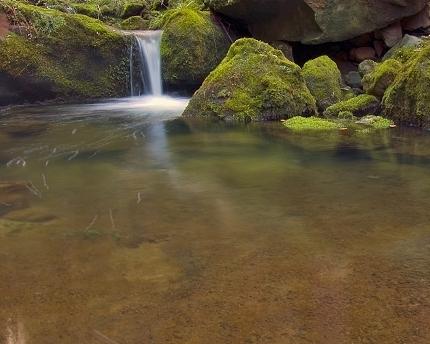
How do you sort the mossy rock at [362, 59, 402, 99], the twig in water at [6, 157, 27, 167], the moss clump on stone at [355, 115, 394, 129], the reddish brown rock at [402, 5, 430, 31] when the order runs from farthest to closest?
1. the reddish brown rock at [402, 5, 430, 31]
2. the mossy rock at [362, 59, 402, 99]
3. the moss clump on stone at [355, 115, 394, 129]
4. the twig in water at [6, 157, 27, 167]

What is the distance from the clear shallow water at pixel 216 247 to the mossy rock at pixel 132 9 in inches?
535

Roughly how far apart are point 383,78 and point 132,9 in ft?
38.6

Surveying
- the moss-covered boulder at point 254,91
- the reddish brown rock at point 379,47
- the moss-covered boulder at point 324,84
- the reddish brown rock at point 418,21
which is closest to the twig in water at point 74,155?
the moss-covered boulder at point 254,91

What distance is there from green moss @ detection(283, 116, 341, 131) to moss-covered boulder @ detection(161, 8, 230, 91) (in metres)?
5.38

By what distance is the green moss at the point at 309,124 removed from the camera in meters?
8.79

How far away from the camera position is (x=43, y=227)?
12.7ft

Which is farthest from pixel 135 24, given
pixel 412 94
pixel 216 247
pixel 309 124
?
pixel 216 247

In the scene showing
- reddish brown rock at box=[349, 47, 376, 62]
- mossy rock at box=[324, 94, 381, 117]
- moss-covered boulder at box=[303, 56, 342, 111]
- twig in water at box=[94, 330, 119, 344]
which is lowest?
twig in water at box=[94, 330, 119, 344]

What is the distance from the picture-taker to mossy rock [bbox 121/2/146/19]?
1906 centimetres

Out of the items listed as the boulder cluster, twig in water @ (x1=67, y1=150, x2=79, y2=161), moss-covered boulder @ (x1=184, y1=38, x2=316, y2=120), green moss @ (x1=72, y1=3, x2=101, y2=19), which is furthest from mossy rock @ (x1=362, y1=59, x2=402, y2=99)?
green moss @ (x1=72, y1=3, x2=101, y2=19)

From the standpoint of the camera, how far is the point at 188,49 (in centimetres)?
1398

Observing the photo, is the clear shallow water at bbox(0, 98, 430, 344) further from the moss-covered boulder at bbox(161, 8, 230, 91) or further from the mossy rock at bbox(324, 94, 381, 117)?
the moss-covered boulder at bbox(161, 8, 230, 91)

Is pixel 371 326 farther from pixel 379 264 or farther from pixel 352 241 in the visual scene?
pixel 352 241

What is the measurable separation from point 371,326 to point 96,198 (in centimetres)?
286
